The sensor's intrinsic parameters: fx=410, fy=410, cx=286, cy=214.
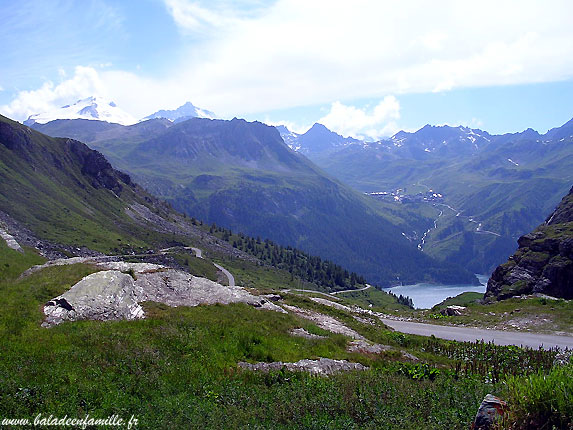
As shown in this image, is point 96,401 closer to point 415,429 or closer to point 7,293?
point 415,429

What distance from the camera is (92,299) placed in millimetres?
22844

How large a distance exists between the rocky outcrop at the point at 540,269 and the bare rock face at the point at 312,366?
72.6m

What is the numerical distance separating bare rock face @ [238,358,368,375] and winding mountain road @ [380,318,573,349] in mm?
22571

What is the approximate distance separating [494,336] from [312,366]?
29754 mm

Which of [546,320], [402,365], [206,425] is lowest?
[546,320]

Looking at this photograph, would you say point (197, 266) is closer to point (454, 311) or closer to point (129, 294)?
point (454, 311)

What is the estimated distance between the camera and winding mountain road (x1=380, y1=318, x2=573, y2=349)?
36844mm

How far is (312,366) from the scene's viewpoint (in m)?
18.2

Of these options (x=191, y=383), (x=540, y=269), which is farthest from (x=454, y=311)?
(x=191, y=383)

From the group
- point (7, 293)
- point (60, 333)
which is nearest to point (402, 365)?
point (60, 333)

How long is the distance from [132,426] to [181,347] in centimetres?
716

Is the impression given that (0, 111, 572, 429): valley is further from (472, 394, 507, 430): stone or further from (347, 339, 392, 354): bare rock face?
(472, 394, 507, 430): stone

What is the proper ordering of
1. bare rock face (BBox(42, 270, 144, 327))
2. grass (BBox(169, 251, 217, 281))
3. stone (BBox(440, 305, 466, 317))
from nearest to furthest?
1. bare rock face (BBox(42, 270, 144, 327))
2. stone (BBox(440, 305, 466, 317))
3. grass (BBox(169, 251, 217, 281))

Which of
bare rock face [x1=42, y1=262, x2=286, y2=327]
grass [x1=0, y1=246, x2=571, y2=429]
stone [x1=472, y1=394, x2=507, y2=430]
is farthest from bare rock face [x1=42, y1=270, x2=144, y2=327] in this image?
stone [x1=472, y1=394, x2=507, y2=430]
